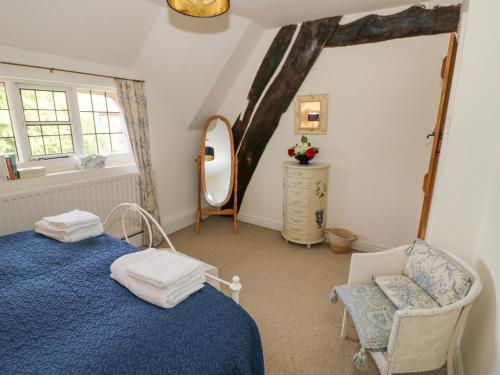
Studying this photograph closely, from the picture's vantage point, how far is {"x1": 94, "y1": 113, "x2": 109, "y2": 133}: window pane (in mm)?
2976

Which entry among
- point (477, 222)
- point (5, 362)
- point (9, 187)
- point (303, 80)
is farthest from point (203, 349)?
point (303, 80)

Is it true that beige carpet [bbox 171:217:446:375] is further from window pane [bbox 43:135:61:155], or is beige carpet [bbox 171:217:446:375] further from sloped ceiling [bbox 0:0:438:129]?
sloped ceiling [bbox 0:0:438:129]

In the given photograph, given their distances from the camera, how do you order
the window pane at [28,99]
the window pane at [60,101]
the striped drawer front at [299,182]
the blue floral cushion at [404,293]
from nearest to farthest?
the blue floral cushion at [404,293]
the window pane at [28,99]
the window pane at [60,101]
the striped drawer front at [299,182]

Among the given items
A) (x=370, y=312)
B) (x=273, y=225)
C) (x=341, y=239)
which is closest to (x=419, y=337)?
(x=370, y=312)

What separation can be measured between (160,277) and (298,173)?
214cm

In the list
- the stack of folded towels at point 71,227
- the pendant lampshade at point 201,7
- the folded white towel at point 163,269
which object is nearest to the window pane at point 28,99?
the stack of folded towels at point 71,227

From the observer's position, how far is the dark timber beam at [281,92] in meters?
3.04

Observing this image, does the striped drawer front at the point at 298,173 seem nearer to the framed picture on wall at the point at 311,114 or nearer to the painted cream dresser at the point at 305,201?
the painted cream dresser at the point at 305,201

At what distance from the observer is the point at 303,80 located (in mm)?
3225

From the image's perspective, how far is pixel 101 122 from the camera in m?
3.02

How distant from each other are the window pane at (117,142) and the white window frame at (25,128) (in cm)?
15

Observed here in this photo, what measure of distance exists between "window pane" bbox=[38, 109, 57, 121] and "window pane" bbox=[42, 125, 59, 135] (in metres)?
0.06

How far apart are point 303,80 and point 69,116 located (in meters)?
2.51

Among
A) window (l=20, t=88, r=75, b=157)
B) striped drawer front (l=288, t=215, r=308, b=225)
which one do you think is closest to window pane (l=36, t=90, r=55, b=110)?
window (l=20, t=88, r=75, b=157)
